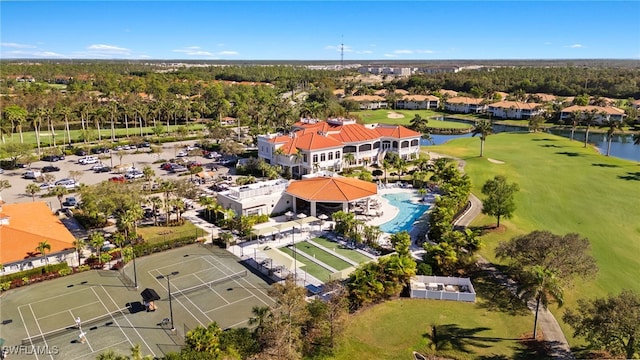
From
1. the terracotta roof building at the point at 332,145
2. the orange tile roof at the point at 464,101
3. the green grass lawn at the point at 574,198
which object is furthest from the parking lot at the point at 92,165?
the orange tile roof at the point at 464,101

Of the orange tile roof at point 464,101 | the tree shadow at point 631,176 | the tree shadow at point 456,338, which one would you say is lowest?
the tree shadow at point 456,338

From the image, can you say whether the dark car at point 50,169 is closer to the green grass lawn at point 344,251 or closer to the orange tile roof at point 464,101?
the green grass lawn at point 344,251

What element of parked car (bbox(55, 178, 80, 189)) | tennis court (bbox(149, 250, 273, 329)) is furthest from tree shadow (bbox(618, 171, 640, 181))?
parked car (bbox(55, 178, 80, 189))

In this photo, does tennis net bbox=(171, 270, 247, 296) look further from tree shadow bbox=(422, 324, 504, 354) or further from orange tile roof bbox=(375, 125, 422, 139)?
orange tile roof bbox=(375, 125, 422, 139)

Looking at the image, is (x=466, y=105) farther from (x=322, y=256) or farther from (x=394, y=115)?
(x=322, y=256)

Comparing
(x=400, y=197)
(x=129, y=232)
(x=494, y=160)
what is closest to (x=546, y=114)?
(x=494, y=160)

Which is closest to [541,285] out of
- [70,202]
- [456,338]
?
[456,338]

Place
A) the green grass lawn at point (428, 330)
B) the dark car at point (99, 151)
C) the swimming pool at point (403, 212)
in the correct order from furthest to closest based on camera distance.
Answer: the dark car at point (99, 151) < the swimming pool at point (403, 212) < the green grass lawn at point (428, 330)
